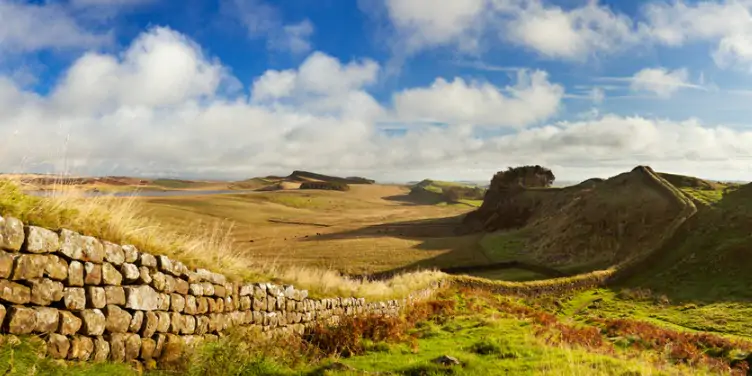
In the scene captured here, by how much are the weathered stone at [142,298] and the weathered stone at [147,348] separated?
1.99 feet

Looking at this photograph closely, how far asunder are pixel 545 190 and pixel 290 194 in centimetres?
10619

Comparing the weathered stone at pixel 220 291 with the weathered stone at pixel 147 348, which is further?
the weathered stone at pixel 220 291

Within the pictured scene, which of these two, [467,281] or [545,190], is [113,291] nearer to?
[467,281]

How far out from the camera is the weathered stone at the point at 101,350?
8.16m

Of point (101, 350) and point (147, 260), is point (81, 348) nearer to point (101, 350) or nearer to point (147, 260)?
point (101, 350)

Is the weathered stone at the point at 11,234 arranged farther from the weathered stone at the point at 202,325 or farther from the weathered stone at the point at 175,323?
the weathered stone at the point at 202,325

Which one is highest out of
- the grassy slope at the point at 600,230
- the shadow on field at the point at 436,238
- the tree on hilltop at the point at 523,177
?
the tree on hilltop at the point at 523,177

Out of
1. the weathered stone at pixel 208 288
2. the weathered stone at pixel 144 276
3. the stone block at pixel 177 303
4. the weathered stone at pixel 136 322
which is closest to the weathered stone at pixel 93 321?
the weathered stone at pixel 136 322

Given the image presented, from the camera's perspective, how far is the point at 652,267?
5041cm

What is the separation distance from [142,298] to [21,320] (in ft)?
7.71

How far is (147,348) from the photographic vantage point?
30.5 feet

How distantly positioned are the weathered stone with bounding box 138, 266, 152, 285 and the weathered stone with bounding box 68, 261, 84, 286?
53.9 inches

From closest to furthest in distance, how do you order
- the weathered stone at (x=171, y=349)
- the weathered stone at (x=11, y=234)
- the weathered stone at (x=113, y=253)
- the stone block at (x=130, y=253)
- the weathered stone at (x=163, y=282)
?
the weathered stone at (x=11, y=234) → the weathered stone at (x=113, y=253) → the stone block at (x=130, y=253) → the weathered stone at (x=171, y=349) → the weathered stone at (x=163, y=282)

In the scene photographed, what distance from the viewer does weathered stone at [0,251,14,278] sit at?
6.86 metres
